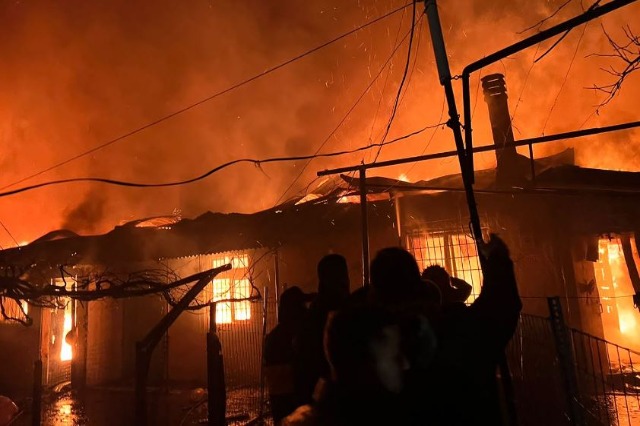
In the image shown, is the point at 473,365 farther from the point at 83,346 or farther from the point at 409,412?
the point at 83,346

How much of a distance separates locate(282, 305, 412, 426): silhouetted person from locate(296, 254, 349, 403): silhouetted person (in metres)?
1.19

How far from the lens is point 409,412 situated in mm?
1741

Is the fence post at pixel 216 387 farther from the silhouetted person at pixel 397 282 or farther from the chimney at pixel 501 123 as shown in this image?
the chimney at pixel 501 123

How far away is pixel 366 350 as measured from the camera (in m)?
1.53

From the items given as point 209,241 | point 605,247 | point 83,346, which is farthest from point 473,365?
point 83,346

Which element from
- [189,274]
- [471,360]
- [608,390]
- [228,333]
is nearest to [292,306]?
[471,360]

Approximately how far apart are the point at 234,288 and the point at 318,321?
11140 millimetres

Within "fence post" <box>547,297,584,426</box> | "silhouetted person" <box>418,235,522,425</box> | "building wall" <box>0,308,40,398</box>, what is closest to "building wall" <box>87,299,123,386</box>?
"building wall" <box>0,308,40,398</box>

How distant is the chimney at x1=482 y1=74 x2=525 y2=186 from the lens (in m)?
11.7

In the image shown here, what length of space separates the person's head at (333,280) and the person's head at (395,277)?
1.23 metres

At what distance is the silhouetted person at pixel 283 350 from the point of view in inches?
158

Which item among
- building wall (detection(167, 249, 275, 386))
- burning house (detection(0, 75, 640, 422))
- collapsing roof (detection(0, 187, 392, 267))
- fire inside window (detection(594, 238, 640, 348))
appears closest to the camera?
burning house (detection(0, 75, 640, 422))

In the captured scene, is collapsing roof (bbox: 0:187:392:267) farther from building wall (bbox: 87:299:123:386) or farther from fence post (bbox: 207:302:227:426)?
fence post (bbox: 207:302:227:426)

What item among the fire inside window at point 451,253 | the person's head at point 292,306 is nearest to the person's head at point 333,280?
the person's head at point 292,306
